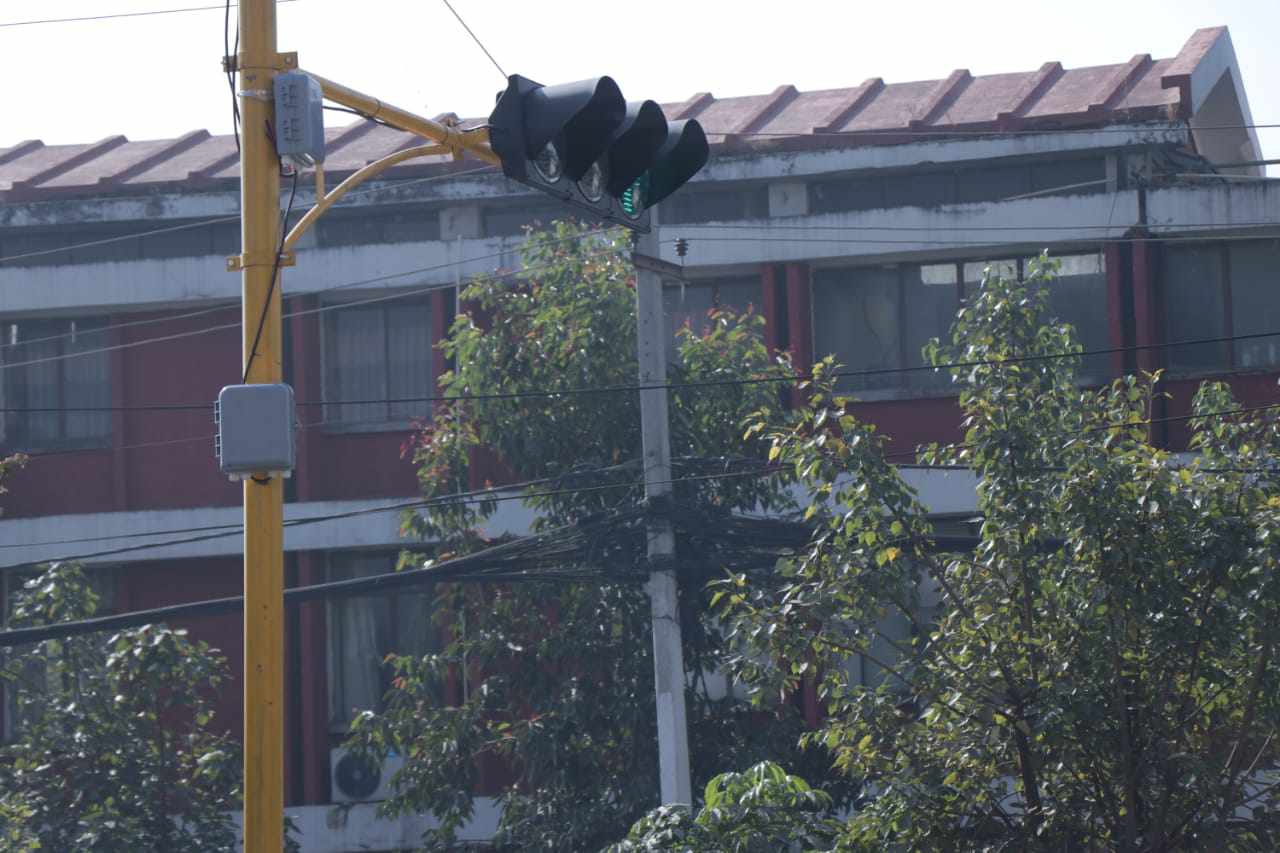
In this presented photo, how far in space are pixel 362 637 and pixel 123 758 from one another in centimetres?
493

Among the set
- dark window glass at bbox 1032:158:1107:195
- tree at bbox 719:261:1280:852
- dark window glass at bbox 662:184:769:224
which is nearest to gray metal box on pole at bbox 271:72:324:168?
tree at bbox 719:261:1280:852

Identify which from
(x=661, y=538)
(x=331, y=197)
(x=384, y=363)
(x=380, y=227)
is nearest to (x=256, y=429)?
(x=331, y=197)

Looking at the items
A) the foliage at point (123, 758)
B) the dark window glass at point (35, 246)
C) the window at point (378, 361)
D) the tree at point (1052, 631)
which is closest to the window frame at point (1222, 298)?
the tree at point (1052, 631)

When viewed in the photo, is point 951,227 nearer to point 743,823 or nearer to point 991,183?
point 991,183

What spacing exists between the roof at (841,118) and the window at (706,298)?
1490 mm

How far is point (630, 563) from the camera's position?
13.1 m

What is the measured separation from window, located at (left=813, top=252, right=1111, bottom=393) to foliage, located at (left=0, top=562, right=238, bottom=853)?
741 cm

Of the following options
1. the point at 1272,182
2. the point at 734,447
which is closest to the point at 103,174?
the point at 734,447

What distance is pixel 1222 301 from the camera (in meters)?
17.8

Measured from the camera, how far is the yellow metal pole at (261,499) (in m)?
6.99

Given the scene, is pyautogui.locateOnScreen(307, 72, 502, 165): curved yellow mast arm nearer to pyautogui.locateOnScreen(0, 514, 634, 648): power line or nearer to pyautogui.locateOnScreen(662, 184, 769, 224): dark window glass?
pyautogui.locateOnScreen(0, 514, 634, 648): power line

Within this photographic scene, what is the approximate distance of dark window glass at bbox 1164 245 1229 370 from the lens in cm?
1786

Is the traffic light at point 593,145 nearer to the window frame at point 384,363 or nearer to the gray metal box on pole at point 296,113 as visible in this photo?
the gray metal box on pole at point 296,113

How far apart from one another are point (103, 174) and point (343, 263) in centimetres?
346
